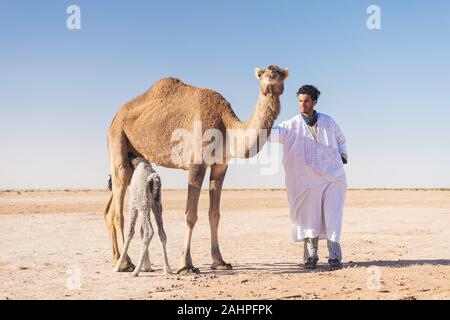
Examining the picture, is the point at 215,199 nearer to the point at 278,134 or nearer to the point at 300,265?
the point at 278,134

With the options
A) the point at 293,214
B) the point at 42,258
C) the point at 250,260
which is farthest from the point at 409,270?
the point at 42,258

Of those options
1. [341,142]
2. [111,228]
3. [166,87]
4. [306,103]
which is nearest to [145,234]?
[111,228]

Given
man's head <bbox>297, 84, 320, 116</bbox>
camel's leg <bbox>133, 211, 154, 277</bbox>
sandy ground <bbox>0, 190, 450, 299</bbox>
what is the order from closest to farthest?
sandy ground <bbox>0, 190, 450, 299</bbox> → camel's leg <bbox>133, 211, 154, 277</bbox> → man's head <bbox>297, 84, 320, 116</bbox>

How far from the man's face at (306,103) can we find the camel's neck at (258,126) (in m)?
1.07

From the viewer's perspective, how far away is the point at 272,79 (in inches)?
359

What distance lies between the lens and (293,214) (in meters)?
10.6

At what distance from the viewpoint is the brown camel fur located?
930 centimetres

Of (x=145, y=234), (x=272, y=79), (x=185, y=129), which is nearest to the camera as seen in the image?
(x=272, y=79)

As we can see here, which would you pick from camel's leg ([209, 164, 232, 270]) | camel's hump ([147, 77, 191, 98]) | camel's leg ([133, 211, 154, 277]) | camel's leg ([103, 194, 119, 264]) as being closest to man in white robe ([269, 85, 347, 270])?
camel's leg ([209, 164, 232, 270])

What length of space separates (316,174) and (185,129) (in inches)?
92.8

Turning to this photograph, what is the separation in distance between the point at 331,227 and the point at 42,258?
19.7ft

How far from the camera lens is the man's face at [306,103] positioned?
10234mm

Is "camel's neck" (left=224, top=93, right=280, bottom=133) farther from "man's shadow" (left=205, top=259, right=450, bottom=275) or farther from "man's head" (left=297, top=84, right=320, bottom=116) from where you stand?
"man's shadow" (left=205, top=259, right=450, bottom=275)

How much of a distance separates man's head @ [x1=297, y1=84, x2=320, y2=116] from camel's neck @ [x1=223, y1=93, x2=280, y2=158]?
1070 millimetres
